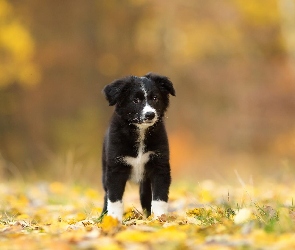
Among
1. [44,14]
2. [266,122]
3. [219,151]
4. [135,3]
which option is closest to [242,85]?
[266,122]

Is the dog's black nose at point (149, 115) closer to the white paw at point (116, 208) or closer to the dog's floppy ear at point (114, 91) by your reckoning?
the dog's floppy ear at point (114, 91)

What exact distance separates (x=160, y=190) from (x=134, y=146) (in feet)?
1.42

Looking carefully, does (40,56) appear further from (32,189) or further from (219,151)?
(32,189)

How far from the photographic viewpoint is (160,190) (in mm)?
5059

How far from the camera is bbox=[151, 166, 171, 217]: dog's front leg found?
5.02m

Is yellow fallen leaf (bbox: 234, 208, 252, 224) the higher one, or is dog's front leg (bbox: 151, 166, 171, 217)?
dog's front leg (bbox: 151, 166, 171, 217)

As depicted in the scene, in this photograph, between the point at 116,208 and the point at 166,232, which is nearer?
the point at 166,232

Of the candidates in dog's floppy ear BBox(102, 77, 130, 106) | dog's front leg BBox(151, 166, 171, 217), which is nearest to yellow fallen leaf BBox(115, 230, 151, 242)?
dog's front leg BBox(151, 166, 171, 217)

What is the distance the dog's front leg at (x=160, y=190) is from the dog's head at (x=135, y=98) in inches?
18.1

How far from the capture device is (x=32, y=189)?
8.87 meters

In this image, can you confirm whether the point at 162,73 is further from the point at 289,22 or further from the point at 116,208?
the point at 116,208

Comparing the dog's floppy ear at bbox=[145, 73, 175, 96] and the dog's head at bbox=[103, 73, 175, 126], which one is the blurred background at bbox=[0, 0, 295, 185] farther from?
the dog's head at bbox=[103, 73, 175, 126]

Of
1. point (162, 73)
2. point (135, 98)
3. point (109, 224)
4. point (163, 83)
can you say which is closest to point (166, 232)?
point (109, 224)

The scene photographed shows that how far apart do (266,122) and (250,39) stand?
3128mm
